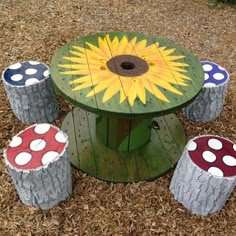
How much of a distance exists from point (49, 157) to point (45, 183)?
208 mm

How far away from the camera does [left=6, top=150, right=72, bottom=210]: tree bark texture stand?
2.34 m

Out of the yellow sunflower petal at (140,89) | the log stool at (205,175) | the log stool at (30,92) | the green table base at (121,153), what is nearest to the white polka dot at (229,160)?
the log stool at (205,175)

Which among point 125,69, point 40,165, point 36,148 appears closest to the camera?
point 40,165

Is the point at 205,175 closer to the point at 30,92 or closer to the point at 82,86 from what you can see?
the point at 82,86

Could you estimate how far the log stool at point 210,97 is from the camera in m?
3.28

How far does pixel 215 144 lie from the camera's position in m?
2.62

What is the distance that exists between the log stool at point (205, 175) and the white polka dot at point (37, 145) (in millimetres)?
1064

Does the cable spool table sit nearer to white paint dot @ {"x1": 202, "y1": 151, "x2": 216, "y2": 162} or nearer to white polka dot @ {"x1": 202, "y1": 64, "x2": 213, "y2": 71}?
white paint dot @ {"x1": 202, "y1": 151, "x2": 216, "y2": 162}

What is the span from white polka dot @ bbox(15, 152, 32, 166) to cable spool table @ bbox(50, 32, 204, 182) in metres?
0.50

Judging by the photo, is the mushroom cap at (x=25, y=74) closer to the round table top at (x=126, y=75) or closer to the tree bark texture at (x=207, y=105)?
the round table top at (x=126, y=75)

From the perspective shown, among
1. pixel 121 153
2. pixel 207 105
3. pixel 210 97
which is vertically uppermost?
pixel 210 97

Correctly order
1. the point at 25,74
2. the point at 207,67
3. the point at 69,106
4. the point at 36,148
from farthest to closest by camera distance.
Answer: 1. the point at 69,106
2. the point at 207,67
3. the point at 25,74
4. the point at 36,148

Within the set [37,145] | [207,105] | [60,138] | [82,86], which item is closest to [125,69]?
[82,86]

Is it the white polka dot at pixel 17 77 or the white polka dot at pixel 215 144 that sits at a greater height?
A: the white polka dot at pixel 17 77
